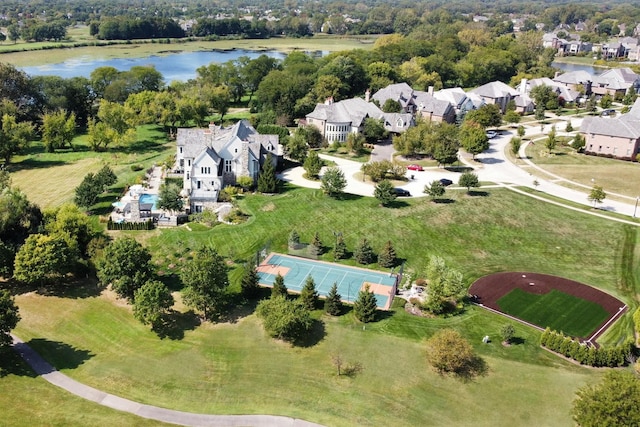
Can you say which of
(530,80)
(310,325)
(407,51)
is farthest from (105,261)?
(407,51)

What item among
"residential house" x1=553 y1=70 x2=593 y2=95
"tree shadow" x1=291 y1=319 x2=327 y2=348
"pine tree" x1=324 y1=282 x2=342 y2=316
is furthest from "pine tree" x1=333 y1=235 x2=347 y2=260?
"residential house" x1=553 y1=70 x2=593 y2=95

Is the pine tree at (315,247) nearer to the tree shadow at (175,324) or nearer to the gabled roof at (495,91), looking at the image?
the tree shadow at (175,324)

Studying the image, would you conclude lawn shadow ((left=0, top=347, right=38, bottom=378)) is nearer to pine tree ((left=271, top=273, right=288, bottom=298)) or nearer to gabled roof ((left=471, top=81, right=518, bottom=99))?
pine tree ((left=271, top=273, right=288, bottom=298))

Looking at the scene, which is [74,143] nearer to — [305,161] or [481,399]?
[305,161]

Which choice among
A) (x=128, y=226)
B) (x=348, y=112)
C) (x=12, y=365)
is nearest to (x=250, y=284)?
(x=12, y=365)

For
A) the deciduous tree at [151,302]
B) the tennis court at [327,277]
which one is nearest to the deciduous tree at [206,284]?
the deciduous tree at [151,302]

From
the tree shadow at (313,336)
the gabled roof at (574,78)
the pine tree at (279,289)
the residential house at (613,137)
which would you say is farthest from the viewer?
the gabled roof at (574,78)
